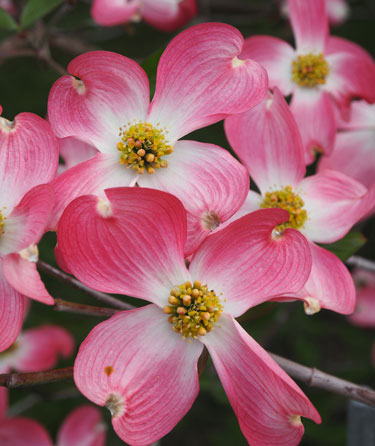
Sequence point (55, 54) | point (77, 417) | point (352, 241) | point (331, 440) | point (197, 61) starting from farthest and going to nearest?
1. point (55, 54)
2. point (331, 440)
3. point (77, 417)
4. point (352, 241)
5. point (197, 61)

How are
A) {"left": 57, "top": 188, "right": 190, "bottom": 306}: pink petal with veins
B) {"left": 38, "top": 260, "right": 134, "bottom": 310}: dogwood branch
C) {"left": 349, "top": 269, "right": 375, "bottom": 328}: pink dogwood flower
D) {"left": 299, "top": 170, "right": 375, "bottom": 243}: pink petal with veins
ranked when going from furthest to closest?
1. {"left": 349, "top": 269, "right": 375, "bottom": 328}: pink dogwood flower
2. {"left": 299, "top": 170, "right": 375, "bottom": 243}: pink petal with veins
3. {"left": 38, "top": 260, "right": 134, "bottom": 310}: dogwood branch
4. {"left": 57, "top": 188, "right": 190, "bottom": 306}: pink petal with veins

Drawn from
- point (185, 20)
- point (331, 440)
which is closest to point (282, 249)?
point (185, 20)

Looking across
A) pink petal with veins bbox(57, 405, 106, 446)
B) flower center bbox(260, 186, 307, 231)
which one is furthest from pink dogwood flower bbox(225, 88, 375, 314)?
pink petal with veins bbox(57, 405, 106, 446)

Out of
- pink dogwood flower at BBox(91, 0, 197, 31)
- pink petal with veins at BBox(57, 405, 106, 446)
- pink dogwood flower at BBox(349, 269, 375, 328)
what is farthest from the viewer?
pink dogwood flower at BBox(349, 269, 375, 328)

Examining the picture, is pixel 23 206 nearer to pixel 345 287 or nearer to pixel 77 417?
pixel 345 287

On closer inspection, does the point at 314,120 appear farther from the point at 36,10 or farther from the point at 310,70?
the point at 36,10

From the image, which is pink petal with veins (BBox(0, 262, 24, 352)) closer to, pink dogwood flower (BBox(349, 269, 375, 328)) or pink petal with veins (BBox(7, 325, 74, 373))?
pink petal with veins (BBox(7, 325, 74, 373))

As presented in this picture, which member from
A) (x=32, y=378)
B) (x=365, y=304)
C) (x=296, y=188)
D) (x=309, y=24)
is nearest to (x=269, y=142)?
(x=296, y=188)
